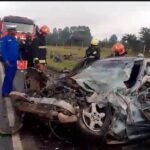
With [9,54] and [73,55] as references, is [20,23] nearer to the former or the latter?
[73,55]

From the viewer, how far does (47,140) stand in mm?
7441

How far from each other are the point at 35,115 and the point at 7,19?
19217 mm

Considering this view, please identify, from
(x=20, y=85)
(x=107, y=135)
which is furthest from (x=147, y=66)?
(x=20, y=85)

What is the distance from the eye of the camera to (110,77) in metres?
7.96

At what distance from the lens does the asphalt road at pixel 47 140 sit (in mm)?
6994

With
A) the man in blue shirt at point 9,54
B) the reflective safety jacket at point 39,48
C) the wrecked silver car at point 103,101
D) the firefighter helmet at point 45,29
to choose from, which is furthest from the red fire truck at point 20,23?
the wrecked silver car at point 103,101

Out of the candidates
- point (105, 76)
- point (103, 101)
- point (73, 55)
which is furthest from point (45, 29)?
point (73, 55)

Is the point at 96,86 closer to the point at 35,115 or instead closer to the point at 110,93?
the point at 110,93

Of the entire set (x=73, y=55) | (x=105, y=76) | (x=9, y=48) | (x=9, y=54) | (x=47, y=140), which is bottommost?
(x=73, y=55)

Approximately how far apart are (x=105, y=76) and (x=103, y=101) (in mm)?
1150

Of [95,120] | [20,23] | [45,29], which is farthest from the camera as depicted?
[20,23]

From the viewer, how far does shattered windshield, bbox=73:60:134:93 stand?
7.64 m

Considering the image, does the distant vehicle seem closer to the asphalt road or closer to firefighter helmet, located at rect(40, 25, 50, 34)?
firefighter helmet, located at rect(40, 25, 50, 34)

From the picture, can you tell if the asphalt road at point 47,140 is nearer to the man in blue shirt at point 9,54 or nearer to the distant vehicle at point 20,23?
the man in blue shirt at point 9,54
